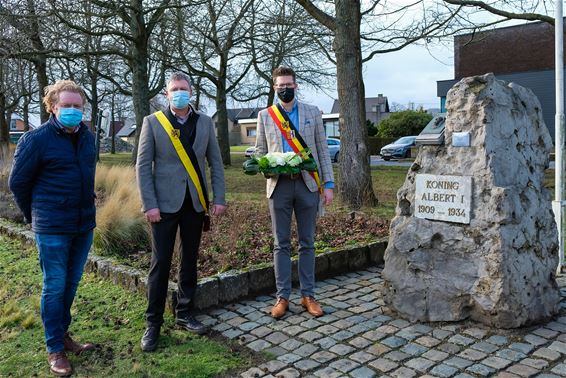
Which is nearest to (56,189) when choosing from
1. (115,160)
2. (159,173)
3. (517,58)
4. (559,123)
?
(159,173)

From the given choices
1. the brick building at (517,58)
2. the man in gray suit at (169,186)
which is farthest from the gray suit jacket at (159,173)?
the brick building at (517,58)

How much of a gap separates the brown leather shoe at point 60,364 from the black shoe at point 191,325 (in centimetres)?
96

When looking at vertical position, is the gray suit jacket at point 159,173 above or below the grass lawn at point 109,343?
above

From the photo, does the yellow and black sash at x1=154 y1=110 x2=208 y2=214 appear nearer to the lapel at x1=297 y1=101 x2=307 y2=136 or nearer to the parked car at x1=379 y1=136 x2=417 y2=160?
the lapel at x1=297 y1=101 x2=307 y2=136

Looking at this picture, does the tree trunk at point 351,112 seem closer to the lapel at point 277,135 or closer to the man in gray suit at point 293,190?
the man in gray suit at point 293,190

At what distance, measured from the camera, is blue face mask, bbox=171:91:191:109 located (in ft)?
14.0

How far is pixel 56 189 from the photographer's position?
12.5ft

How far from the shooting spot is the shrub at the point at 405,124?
40938mm

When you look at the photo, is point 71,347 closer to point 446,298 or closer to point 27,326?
point 27,326

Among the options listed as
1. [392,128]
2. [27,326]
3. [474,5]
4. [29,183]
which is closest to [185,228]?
[29,183]

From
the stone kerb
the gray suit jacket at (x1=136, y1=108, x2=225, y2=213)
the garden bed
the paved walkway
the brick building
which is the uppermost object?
the brick building

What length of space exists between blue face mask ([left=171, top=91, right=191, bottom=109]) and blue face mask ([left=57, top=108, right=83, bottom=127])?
2.44 ft

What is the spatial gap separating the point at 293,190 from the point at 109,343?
193cm

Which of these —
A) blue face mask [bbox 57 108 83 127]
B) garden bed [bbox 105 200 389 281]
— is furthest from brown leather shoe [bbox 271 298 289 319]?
blue face mask [bbox 57 108 83 127]
